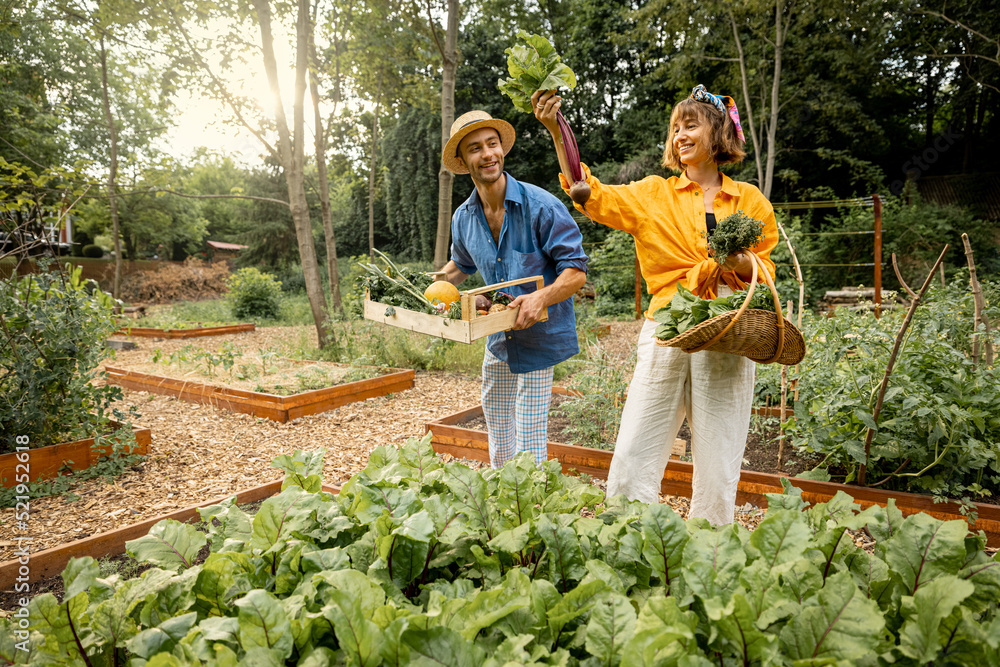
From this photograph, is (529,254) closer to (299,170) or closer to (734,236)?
(734,236)

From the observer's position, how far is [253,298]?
1388 cm

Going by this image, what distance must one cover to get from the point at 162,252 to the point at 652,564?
→ 1557 inches

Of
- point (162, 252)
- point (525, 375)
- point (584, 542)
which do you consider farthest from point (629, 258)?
point (162, 252)

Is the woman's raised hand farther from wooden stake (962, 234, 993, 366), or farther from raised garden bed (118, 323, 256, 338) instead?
raised garden bed (118, 323, 256, 338)

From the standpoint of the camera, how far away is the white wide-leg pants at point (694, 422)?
2.18 meters

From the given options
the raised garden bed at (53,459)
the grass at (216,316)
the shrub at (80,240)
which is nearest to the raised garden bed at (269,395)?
the raised garden bed at (53,459)

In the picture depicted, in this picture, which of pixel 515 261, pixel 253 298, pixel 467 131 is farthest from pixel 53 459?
pixel 253 298

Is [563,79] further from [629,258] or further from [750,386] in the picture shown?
[629,258]

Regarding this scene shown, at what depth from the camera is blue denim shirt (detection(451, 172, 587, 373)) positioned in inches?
102

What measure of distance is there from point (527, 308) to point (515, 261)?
403 millimetres

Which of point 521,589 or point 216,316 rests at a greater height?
point 521,589

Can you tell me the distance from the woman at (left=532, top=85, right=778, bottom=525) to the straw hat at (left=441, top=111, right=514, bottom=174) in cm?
40

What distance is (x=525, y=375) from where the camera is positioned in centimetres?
272

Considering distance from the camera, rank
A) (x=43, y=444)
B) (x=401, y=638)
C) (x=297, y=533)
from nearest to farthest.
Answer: (x=401, y=638)
(x=297, y=533)
(x=43, y=444)
